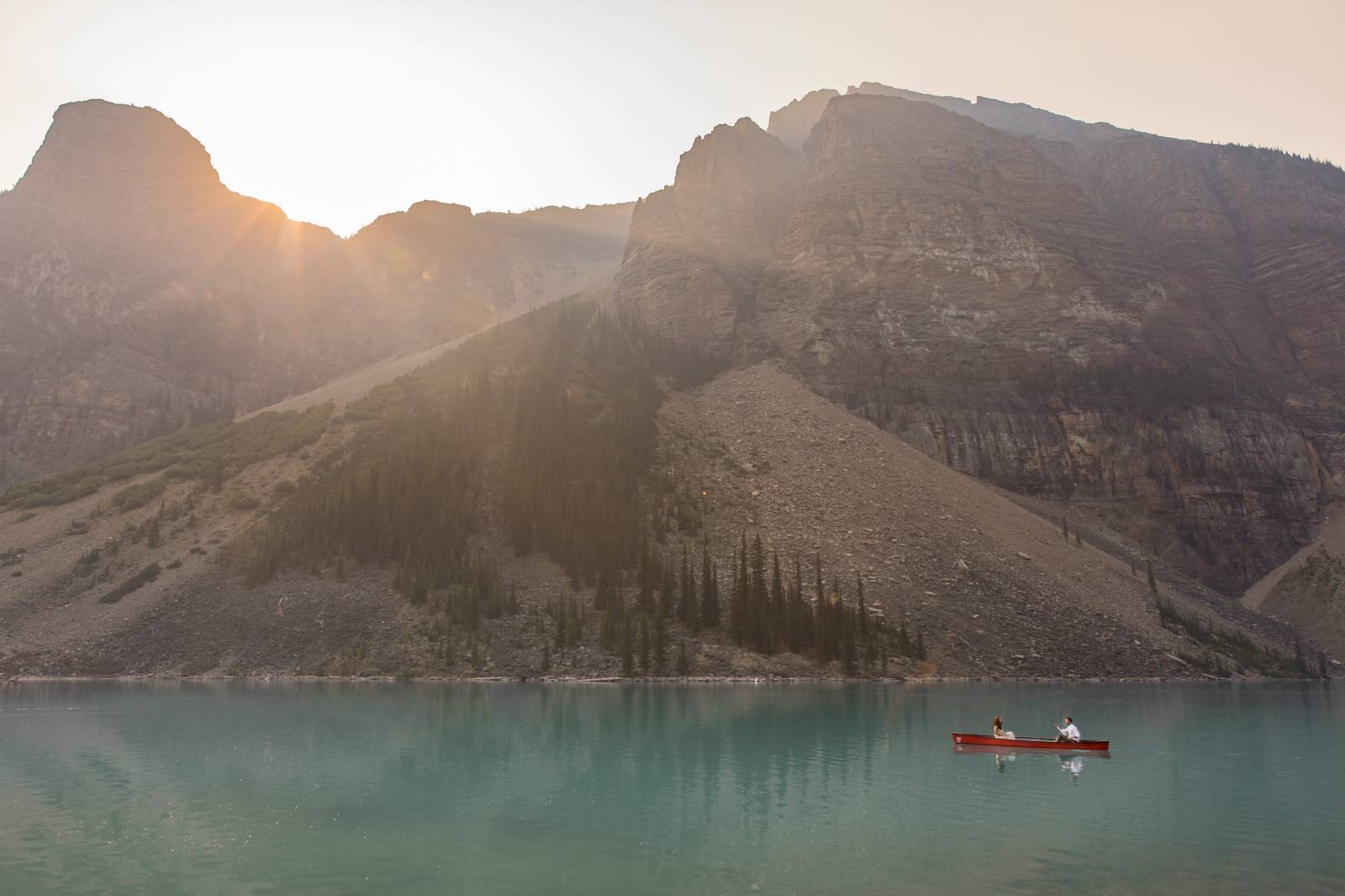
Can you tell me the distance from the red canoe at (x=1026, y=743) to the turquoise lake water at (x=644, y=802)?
746 millimetres

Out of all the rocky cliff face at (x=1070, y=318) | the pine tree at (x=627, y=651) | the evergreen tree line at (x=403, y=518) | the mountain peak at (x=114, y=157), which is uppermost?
the mountain peak at (x=114, y=157)

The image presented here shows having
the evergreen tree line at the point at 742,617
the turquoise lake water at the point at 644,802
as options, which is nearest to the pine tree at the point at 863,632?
the evergreen tree line at the point at 742,617

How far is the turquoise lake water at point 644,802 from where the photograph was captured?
1884 centimetres

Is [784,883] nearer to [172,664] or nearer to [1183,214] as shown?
[172,664]

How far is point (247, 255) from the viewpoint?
177500mm

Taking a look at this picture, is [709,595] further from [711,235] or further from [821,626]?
[711,235]

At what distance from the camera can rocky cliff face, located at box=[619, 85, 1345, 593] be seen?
405ft

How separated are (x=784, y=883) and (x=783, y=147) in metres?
189

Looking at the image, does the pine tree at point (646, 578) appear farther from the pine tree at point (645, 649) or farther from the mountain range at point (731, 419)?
the pine tree at point (645, 649)

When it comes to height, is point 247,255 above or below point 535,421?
above

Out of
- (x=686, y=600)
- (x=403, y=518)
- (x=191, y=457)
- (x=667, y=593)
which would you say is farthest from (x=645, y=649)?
(x=191, y=457)

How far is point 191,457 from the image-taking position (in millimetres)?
105625

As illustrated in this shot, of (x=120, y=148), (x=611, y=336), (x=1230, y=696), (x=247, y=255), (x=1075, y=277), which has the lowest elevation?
(x=1230, y=696)

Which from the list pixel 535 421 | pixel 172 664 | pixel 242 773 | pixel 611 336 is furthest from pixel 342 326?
pixel 242 773
